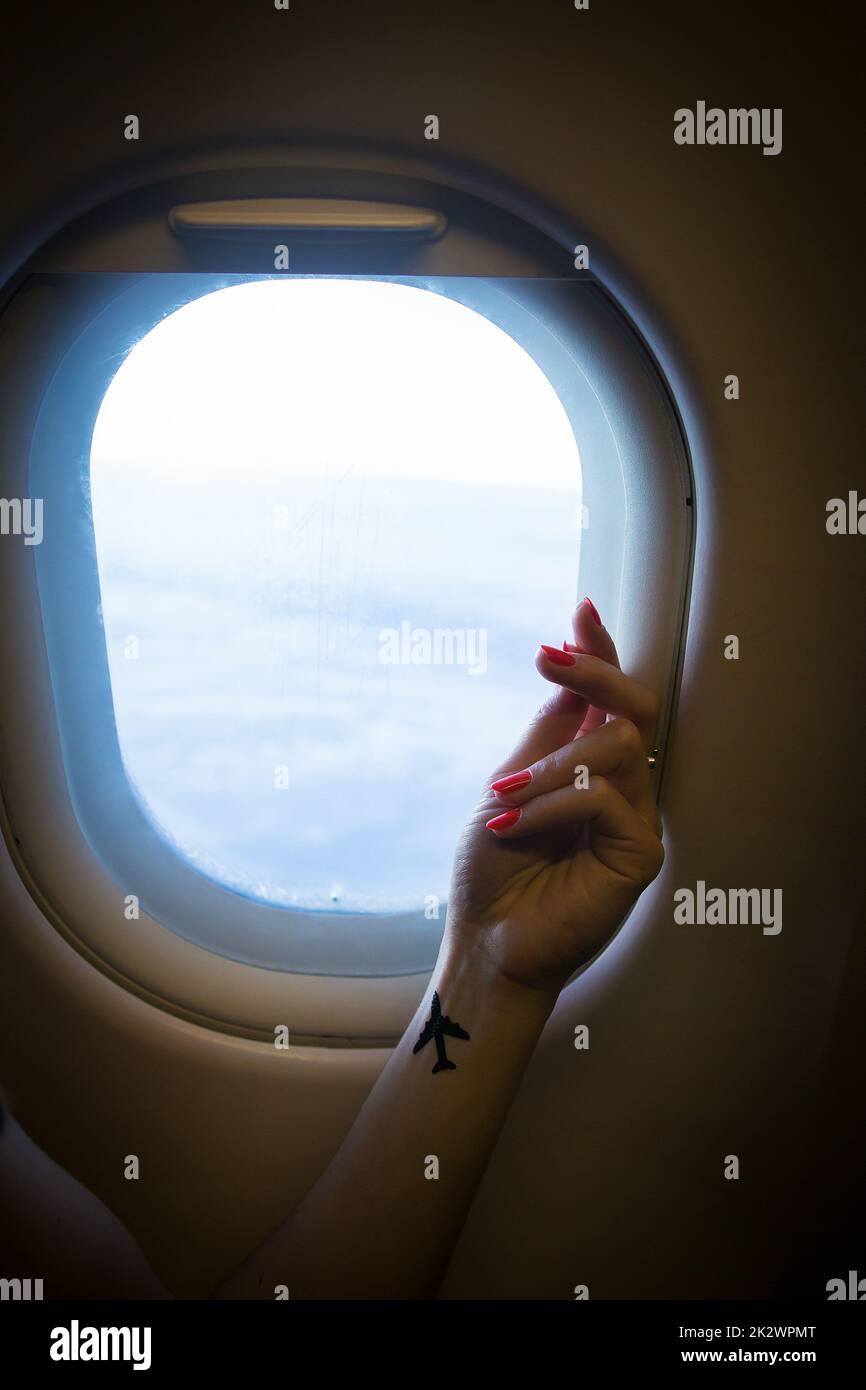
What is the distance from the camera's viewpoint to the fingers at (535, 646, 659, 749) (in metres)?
0.88

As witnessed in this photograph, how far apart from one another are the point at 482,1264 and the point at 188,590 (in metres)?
1.02

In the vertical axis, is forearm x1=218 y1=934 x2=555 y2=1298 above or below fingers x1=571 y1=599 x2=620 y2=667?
below

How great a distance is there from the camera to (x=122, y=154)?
0.82 m

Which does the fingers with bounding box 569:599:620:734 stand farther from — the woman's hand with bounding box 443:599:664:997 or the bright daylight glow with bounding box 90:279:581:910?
the bright daylight glow with bounding box 90:279:581:910

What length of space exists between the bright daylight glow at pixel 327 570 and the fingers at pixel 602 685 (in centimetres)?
22

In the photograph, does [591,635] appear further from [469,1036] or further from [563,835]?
[469,1036]

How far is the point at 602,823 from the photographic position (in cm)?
89

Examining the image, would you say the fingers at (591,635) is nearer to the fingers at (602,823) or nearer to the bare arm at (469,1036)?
the bare arm at (469,1036)

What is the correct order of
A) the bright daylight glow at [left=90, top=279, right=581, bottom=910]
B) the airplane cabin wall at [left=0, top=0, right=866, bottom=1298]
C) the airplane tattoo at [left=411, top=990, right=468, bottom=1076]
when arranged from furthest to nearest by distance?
the bright daylight glow at [left=90, top=279, right=581, bottom=910], the airplane tattoo at [left=411, top=990, right=468, bottom=1076], the airplane cabin wall at [left=0, top=0, right=866, bottom=1298]

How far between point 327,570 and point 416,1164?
0.75 metres

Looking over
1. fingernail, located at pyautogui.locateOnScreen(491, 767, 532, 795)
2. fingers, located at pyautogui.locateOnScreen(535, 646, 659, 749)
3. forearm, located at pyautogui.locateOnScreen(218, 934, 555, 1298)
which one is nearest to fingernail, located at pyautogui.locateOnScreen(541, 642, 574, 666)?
fingers, located at pyautogui.locateOnScreen(535, 646, 659, 749)

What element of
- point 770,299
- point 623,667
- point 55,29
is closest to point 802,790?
point 623,667

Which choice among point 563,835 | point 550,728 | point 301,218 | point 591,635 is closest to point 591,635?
point 591,635

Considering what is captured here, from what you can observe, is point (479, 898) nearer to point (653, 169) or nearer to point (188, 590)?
point (188, 590)
